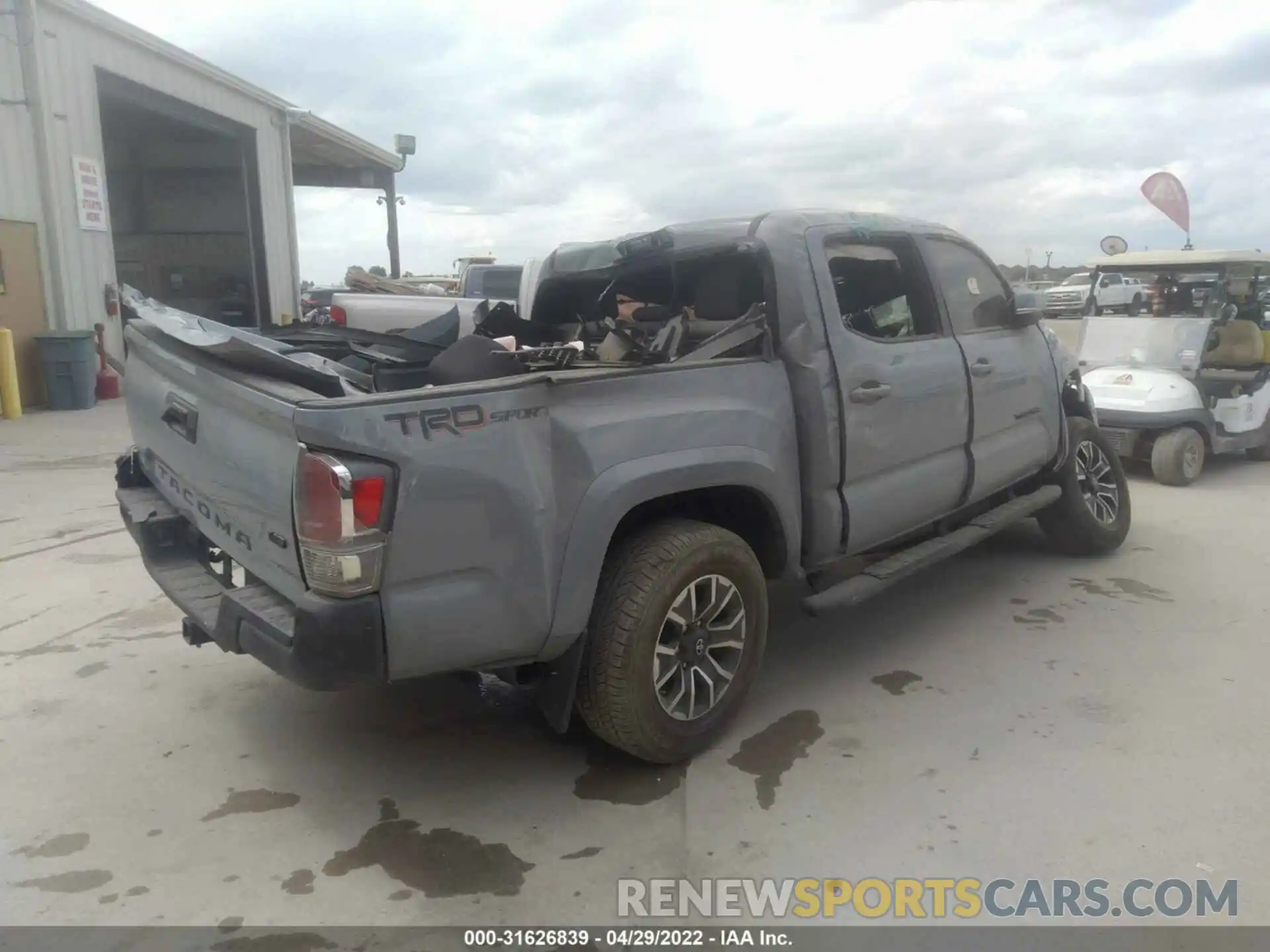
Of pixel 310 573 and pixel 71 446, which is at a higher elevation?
pixel 310 573

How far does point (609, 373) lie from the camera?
3037 mm

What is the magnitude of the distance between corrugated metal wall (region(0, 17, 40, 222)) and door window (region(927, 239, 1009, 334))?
10.9 metres

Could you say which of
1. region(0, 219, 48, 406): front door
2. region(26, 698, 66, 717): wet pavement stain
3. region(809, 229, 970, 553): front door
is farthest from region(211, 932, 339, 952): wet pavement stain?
region(0, 219, 48, 406): front door

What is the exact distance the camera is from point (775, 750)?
3.51 m

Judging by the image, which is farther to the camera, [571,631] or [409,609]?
[571,631]

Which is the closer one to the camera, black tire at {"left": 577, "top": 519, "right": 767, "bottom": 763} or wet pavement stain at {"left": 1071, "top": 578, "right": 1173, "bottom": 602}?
black tire at {"left": 577, "top": 519, "right": 767, "bottom": 763}

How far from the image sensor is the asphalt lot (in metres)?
2.77

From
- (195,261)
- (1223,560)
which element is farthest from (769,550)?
(195,261)

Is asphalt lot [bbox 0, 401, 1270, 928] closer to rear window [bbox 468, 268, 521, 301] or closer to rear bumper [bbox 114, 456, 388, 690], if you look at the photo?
rear bumper [bbox 114, 456, 388, 690]

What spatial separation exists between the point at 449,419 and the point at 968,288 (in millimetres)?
3196

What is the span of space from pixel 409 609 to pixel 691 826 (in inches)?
44.7

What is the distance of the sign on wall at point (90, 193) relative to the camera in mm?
12203

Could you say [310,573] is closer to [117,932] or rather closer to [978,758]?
[117,932]

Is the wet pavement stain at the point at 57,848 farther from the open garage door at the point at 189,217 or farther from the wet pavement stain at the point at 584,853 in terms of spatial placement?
the open garage door at the point at 189,217
